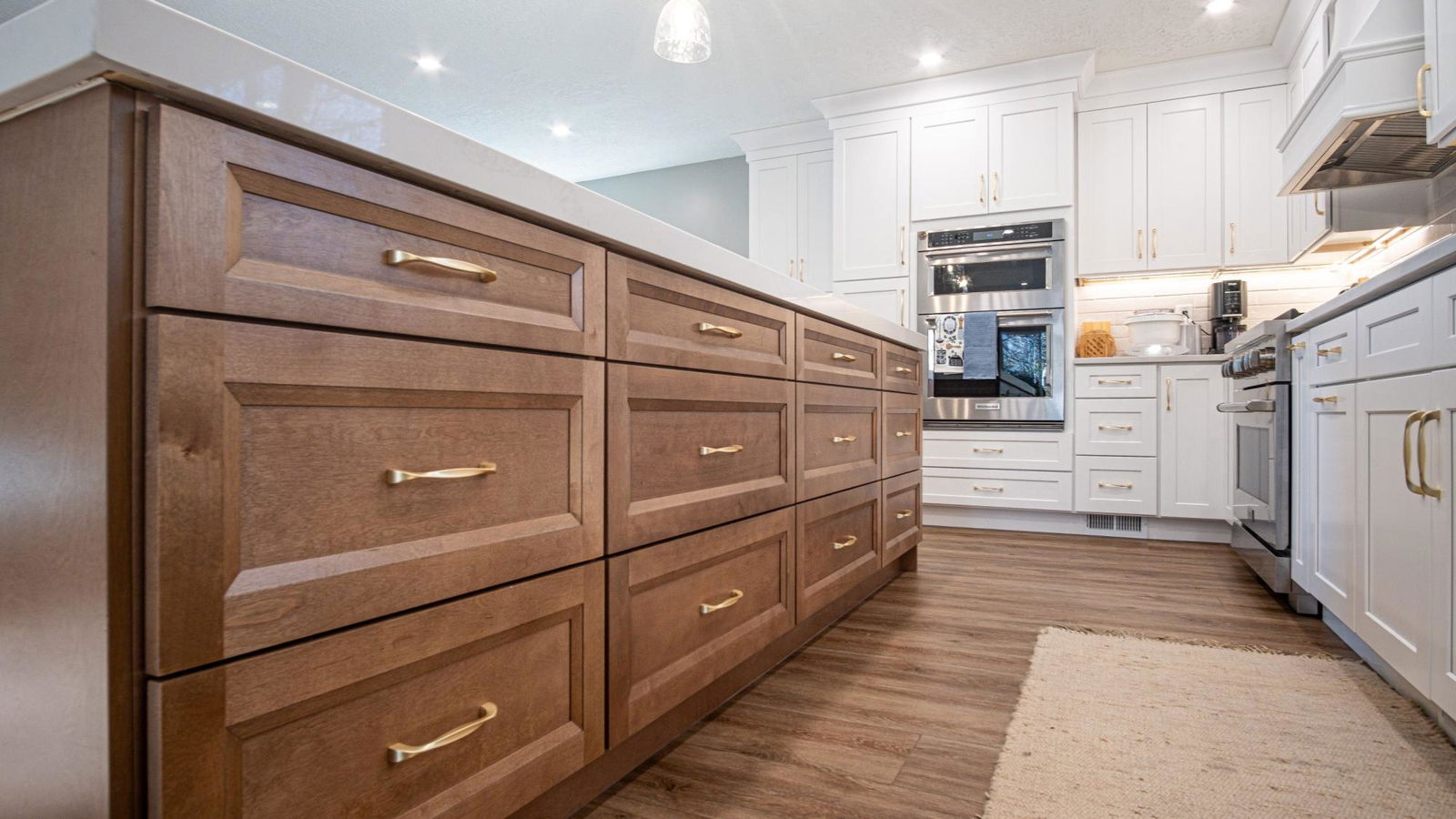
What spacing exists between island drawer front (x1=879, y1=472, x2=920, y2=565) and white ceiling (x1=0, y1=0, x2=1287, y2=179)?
2.41 metres

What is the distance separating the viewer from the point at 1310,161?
2.54 metres

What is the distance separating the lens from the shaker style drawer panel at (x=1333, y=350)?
1794 mm

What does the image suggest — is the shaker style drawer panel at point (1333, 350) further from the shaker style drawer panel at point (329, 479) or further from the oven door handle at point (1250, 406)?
the shaker style drawer panel at point (329, 479)

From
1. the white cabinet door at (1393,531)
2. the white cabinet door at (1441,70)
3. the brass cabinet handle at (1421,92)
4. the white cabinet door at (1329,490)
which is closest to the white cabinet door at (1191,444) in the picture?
the white cabinet door at (1329,490)

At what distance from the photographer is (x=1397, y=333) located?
1495 millimetres

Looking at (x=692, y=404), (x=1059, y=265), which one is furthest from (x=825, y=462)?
(x=1059, y=265)

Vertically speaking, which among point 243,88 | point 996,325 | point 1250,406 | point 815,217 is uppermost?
point 815,217

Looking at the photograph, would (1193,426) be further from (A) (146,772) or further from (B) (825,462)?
(A) (146,772)

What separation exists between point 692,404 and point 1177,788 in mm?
1014

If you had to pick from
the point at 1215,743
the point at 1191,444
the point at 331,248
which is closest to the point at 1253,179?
the point at 1191,444

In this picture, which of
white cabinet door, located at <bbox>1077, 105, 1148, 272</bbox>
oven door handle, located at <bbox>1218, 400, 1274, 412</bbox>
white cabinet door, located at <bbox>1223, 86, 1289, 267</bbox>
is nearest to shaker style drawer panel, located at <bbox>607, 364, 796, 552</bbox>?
oven door handle, located at <bbox>1218, 400, 1274, 412</bbox>

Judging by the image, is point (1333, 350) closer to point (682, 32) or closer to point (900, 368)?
point (900, 368)

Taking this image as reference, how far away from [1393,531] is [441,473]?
1.80 meters

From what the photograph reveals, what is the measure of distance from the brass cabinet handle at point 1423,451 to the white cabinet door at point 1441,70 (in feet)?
3.09
